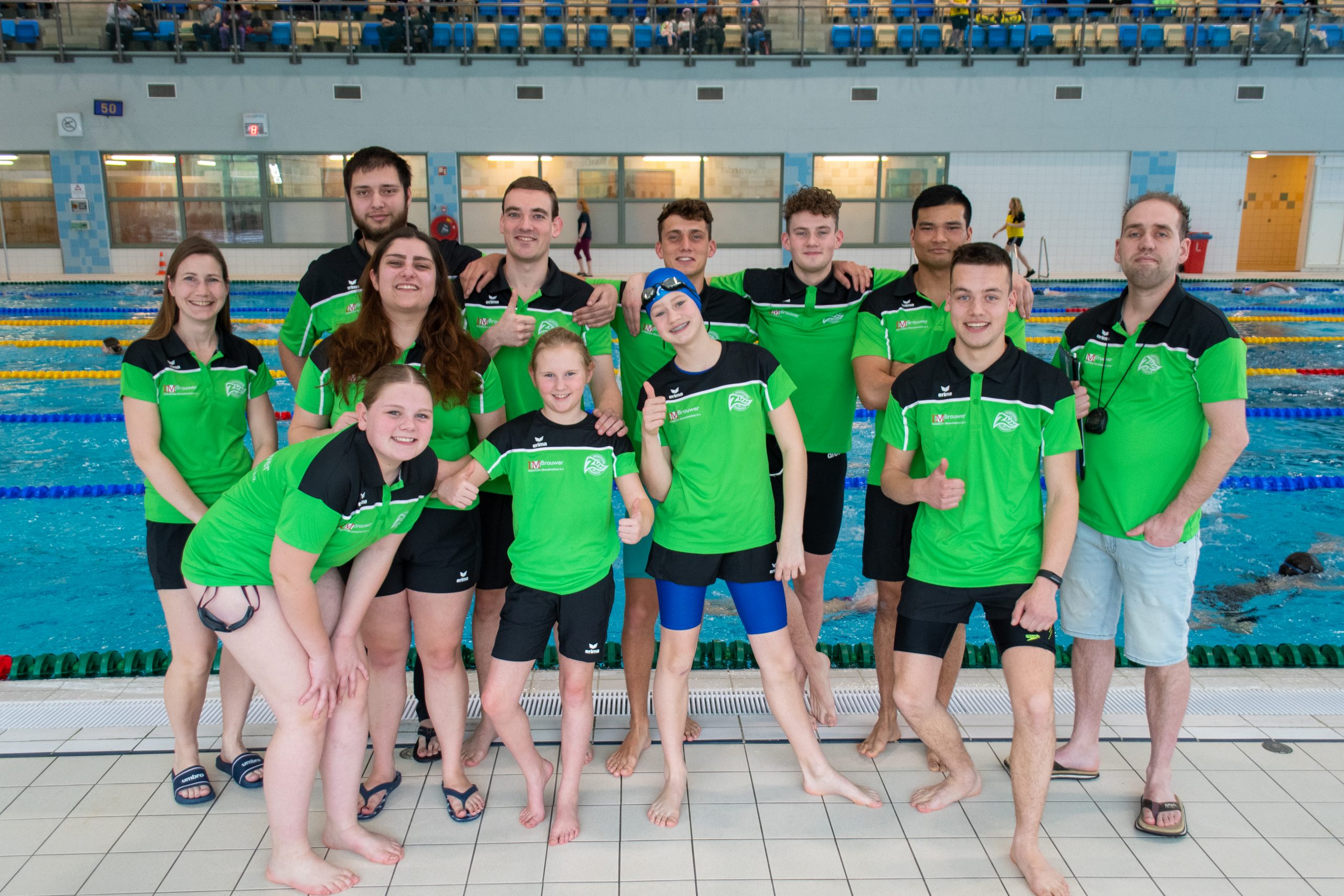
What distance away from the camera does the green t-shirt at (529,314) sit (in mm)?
3059

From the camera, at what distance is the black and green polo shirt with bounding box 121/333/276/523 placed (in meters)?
2.83

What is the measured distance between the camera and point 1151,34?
1623 centimetres

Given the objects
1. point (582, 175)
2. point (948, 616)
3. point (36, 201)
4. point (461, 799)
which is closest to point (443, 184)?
point (582, 175)

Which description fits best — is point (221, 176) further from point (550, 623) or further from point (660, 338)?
point (550, 623)

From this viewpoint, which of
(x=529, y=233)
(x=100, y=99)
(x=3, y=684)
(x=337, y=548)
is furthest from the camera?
(x=100, y=99)

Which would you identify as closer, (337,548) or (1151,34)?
(337,548)

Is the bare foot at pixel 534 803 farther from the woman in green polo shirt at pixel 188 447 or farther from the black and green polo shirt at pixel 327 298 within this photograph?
the black and green polo shirt at pixel 327 298

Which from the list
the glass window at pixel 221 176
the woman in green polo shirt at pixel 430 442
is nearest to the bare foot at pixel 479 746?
the woman in green polo shirt at pixel 430 442

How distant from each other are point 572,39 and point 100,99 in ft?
26.3

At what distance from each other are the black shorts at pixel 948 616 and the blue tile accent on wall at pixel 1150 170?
16.5 meters

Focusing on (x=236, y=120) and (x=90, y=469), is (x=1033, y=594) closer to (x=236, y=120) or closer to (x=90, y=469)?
(x=90, y=469)

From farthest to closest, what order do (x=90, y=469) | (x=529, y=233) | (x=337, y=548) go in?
(x=90, y=469)
(x=529, y=233)
(x=337, y=548)

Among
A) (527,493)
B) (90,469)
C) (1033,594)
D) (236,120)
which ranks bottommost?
(90,469)

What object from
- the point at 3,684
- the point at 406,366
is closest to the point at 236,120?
the point at 3,684
